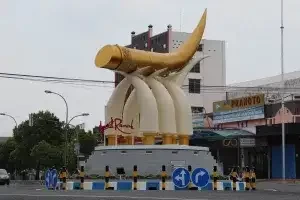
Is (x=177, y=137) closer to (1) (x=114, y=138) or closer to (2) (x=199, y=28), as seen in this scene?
(1) (x=114, y=138)

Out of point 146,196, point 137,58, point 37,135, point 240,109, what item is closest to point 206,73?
point 240,109

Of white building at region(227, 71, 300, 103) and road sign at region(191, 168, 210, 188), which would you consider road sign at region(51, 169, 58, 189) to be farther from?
white building at region(227, 71, 300, 103)

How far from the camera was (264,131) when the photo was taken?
170ft

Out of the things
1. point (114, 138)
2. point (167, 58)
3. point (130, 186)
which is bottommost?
point (130, 186)

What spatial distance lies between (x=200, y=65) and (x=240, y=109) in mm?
19214

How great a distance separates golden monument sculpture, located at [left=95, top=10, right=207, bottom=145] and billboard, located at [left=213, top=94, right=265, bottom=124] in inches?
809

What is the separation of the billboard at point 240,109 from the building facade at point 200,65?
39.5 feet

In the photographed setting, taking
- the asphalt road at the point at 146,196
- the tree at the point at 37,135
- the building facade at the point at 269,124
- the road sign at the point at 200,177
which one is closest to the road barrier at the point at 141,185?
the road sign at the point at 200,177

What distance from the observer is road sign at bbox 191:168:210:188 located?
2503cm

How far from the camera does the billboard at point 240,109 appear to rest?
5491 cm

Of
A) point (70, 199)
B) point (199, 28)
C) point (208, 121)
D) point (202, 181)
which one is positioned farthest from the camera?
point (208, 121)

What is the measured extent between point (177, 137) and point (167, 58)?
440 centimetres

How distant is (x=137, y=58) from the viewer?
3225 centimetres

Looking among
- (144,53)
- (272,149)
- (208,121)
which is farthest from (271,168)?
(144,53)
